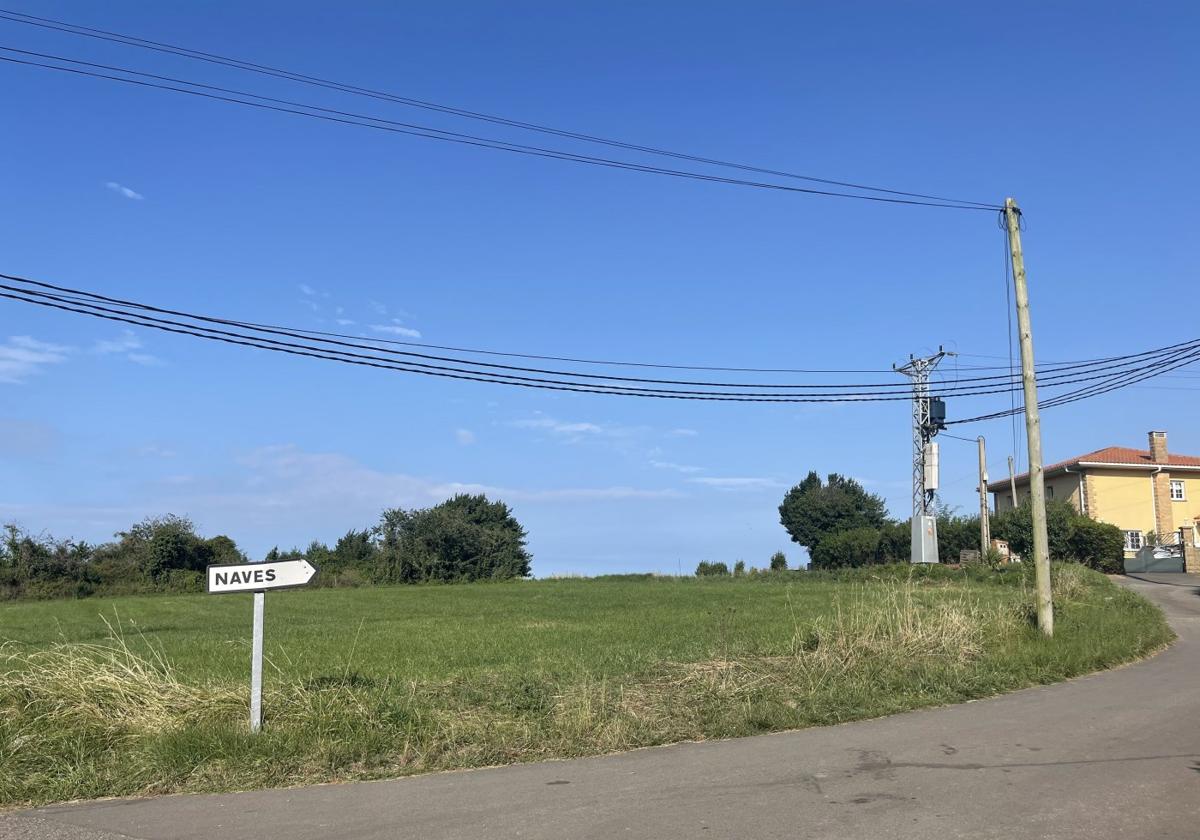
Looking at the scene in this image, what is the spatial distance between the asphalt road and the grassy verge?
548 millimetres

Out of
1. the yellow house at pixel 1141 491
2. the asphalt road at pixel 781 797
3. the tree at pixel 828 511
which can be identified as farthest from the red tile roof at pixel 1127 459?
the asphalt road at pixel 781 797

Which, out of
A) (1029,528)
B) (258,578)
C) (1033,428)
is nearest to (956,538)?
(1029,528)

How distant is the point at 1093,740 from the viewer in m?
9.10

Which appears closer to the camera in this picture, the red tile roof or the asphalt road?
the asphalt road

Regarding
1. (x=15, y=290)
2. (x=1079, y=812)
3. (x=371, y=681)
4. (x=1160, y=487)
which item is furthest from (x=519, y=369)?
(x=1160, y=487)

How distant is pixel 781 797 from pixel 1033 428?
1137 centimetres

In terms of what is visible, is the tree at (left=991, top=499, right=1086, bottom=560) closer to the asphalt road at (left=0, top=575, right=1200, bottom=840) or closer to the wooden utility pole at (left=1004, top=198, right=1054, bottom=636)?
the wooden utility pole at (left=1004, top=198, right=1054, bottom=636)

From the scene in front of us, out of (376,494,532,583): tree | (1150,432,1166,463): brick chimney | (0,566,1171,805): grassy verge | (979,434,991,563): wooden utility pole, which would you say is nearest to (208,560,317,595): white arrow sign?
(0,566,1171,805): grassy verge

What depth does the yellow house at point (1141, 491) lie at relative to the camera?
2344 inches

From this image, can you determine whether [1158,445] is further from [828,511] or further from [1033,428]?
[1033,428]

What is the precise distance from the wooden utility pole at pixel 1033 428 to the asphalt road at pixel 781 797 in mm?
6008

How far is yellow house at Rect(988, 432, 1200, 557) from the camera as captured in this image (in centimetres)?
5953

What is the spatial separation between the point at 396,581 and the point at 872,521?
53.9 m

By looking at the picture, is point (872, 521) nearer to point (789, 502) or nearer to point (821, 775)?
point (789, 502)
